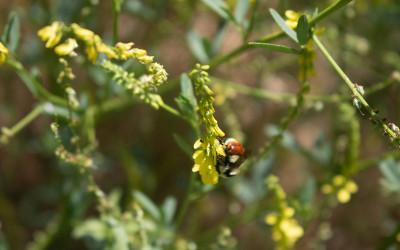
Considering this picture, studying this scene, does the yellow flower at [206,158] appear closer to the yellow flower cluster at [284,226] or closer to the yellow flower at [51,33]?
the yellow flower at [51,33]

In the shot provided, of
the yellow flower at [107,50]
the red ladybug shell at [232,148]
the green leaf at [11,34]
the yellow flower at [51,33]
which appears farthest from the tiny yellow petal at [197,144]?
the green leaf at [11,34]

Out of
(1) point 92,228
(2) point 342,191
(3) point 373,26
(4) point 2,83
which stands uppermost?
(4) point 2,83

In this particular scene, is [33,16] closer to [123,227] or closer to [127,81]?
[123,227]

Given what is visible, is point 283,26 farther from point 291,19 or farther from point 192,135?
point 192,135

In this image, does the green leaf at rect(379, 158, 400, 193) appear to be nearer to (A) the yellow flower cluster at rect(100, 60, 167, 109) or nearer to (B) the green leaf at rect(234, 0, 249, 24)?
(B) the green leaf at rect(234, 0, 249, 24)

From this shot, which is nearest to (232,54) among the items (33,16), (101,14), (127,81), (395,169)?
(127,81)

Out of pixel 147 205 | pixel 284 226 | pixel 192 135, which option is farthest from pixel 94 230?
pixel 192 135
